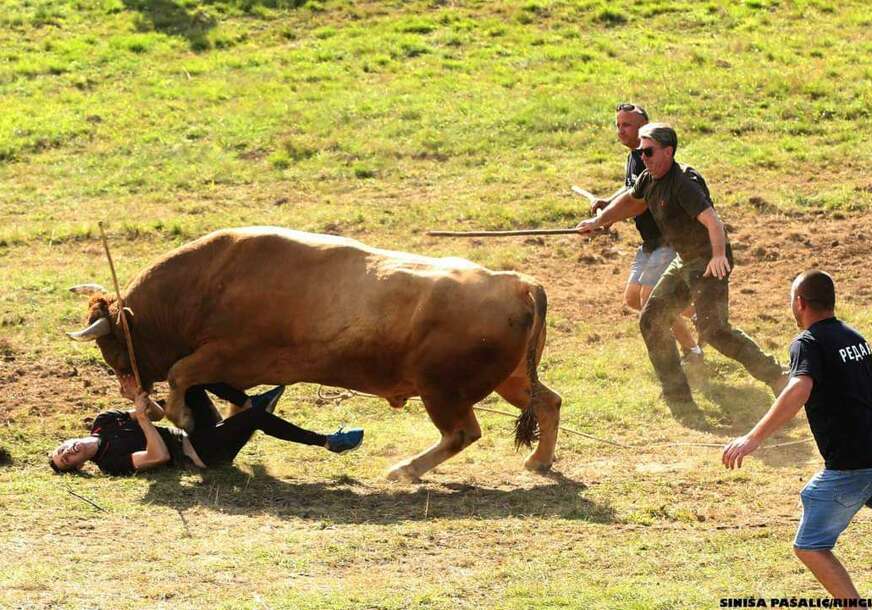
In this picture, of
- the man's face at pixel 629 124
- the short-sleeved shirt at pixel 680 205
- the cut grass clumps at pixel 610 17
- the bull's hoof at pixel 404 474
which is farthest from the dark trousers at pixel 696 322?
the cut grass clumps at pixel 610 17

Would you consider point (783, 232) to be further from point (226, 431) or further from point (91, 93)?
point (91, 93)

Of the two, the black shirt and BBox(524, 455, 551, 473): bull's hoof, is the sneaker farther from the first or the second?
the black shirt

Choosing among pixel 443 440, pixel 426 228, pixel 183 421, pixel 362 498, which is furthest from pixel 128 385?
pixel 426 228

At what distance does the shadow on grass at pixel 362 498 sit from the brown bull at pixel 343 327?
36 cm

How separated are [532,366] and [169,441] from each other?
100 inches

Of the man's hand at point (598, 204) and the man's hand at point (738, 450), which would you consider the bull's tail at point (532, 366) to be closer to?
the man's hand at point (598, 204)

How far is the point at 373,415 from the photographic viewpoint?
11453mm

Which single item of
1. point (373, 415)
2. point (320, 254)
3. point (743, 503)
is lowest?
point (373, 415)

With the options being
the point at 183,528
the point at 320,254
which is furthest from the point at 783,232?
the point at 183,528

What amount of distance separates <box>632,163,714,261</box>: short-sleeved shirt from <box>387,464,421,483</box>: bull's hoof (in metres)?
2.83

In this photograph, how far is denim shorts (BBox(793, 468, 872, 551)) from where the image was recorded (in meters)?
6.42

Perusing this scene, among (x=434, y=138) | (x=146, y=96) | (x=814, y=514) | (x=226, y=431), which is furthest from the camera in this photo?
(x=146, y=96)

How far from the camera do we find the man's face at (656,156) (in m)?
10.7

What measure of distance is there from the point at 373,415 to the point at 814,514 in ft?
17.9
